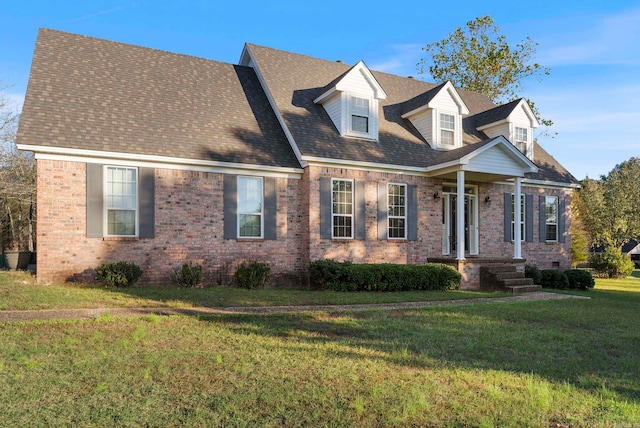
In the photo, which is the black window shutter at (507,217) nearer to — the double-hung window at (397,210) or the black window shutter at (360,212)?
the double-hung window at (397,210)

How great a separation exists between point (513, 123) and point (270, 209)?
11.1 m

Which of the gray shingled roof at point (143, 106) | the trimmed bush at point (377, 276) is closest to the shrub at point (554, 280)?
the trimmed bush at point (377, 276)

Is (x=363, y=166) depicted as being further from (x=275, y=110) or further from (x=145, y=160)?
(x=145, y=160)

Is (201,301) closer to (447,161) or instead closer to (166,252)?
(166,252)

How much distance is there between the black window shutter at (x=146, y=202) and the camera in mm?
12461

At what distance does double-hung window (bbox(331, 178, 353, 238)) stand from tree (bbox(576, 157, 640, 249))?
101ft

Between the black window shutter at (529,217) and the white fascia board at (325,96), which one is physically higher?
the white fascia board at (325,96)

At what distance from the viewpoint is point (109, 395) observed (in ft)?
14.1

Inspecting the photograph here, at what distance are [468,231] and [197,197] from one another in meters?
10.2

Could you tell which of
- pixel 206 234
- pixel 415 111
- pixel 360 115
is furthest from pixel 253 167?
pixel 415 111

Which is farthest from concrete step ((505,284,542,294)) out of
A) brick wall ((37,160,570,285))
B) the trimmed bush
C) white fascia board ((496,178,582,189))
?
white fascia board ((496,178,582,189))

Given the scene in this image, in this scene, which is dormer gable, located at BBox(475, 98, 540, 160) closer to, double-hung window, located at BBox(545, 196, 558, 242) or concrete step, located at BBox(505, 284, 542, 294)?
double-hung window, located at BBox(545, 196, 558, 242)

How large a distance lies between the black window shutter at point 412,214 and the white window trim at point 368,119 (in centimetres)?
223

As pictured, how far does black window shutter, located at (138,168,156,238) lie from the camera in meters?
12.5
